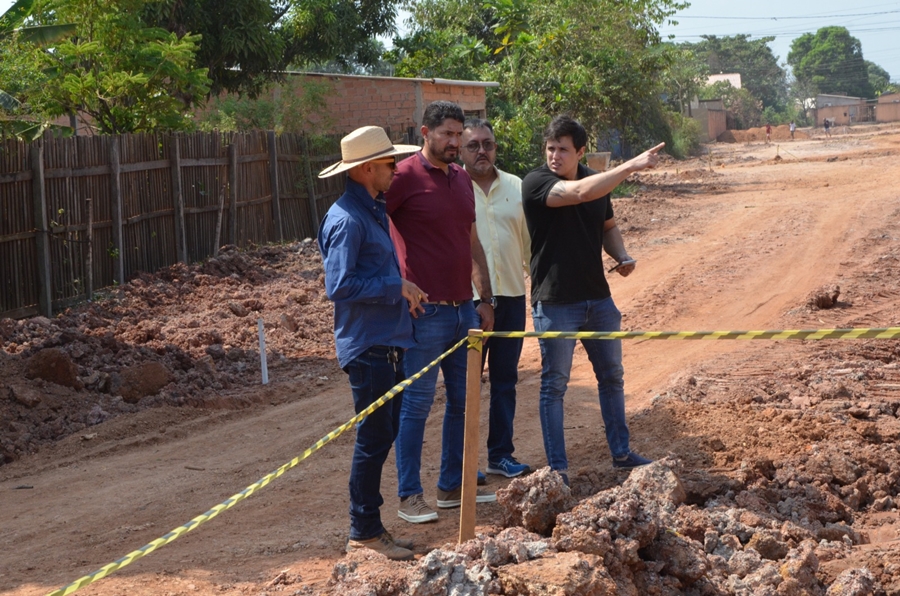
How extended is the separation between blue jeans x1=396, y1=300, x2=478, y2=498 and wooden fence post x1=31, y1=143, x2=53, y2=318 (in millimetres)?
7688

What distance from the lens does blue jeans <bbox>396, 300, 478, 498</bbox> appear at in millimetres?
5152

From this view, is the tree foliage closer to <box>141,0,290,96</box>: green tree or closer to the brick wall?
the brick wall

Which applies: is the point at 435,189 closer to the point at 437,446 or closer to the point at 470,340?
the point at 470,340

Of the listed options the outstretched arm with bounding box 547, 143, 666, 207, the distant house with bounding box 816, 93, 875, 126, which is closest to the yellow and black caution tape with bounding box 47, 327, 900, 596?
the outstretched arm with bounding box 547, 143, 666, 207

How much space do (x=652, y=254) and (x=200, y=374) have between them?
8.68m

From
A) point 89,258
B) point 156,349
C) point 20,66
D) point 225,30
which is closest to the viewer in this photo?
point 156,349

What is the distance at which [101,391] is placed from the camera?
9.17 meters

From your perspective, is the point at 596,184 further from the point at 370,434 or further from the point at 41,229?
the point at 41,229

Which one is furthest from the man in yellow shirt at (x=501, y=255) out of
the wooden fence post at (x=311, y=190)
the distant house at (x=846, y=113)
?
the distant house at (x=846, y=113)

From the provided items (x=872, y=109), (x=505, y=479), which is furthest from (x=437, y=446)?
(x=872, y=109)

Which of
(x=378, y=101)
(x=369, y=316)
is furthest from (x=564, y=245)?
(x=378, y=101)

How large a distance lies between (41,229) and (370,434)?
8.30m

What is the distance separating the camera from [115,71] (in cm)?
1448

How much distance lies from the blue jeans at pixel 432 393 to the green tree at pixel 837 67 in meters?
122
